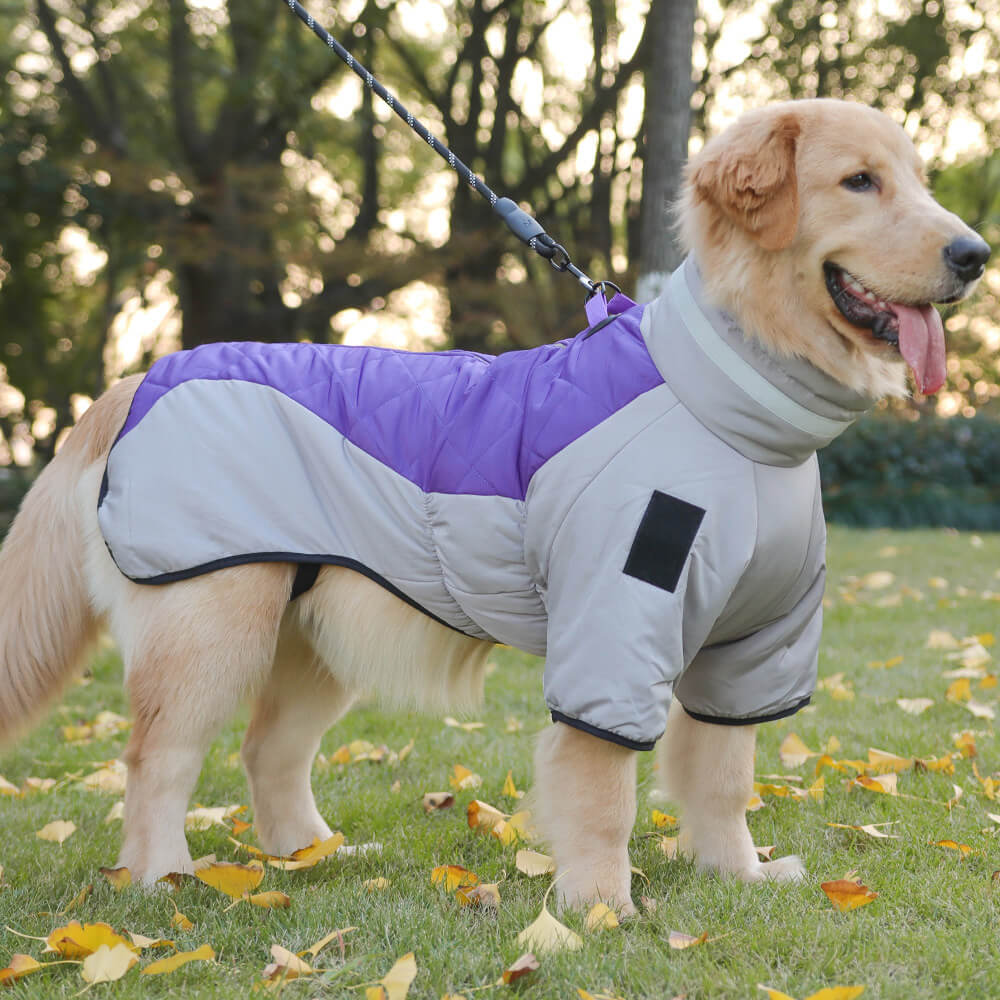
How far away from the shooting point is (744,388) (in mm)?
2582

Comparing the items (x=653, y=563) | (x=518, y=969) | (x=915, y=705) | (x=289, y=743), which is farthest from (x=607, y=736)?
(x=915, y=705)

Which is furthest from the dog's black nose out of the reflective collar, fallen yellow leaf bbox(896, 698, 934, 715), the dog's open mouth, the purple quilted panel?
fallen yellow leaf bbox(896, 698, 934, 715)

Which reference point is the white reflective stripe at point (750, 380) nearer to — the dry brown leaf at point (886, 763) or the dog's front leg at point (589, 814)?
the dog's front leg at point (589, 814)

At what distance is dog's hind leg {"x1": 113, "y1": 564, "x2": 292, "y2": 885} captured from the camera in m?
2.89

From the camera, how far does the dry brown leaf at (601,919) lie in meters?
2.54

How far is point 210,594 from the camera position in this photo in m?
2.90

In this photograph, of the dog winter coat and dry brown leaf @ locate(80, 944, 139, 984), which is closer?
dry brown leaf @ locate(80, 944, 139, 984)


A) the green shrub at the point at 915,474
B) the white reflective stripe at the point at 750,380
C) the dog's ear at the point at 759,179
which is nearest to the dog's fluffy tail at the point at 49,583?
the white reflective stripe at the point at 750,380

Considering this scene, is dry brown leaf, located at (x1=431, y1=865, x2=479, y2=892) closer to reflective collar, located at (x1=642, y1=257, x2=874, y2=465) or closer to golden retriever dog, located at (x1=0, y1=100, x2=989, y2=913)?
golden retriever dog, located at (x1=0, y1=100, x2=989, y2=913)

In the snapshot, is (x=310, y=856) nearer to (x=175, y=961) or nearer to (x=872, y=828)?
(x=175, y=961)

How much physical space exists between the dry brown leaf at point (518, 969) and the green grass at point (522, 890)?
0.03 m

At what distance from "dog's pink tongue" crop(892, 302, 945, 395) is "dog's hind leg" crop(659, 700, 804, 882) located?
1082 mm

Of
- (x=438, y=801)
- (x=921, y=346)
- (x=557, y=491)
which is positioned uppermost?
(x=921, y=346)

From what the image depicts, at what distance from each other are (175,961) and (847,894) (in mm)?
1549
